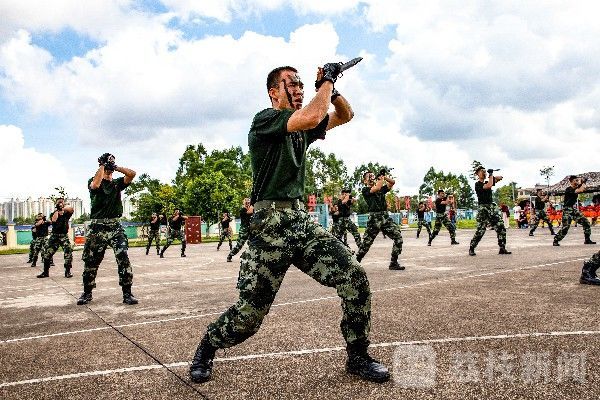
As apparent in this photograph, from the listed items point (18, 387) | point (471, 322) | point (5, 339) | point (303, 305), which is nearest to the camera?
point (18, 387)

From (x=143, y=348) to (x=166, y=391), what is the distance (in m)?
1.26

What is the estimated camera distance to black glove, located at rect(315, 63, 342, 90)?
282cm

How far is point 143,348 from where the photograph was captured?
4.12 metres

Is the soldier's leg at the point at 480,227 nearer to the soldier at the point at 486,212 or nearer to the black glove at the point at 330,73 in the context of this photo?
the soldier at the point at 486,212

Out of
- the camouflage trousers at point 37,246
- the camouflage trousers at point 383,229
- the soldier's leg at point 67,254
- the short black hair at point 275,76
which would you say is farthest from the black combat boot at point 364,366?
the camouflage trousers at point 37,246

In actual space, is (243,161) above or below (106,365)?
above

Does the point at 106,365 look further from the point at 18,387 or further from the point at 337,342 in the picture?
the point at 337,342

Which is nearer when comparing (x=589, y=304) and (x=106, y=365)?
(x=106, y=365)

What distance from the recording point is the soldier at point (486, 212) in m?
11.6

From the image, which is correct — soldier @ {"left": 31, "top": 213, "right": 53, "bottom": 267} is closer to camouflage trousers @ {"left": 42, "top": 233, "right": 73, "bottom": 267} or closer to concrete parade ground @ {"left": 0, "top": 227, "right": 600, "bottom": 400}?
camouflage trousers @ {"left": 42, "top": 233, "right": 73, "bottom": 267}

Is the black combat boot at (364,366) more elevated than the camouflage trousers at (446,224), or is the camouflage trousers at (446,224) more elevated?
the camouflage trousers at (446,224)

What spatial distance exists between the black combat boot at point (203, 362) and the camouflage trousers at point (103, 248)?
4.05m

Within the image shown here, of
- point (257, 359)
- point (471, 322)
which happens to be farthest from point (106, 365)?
point (471, 322)

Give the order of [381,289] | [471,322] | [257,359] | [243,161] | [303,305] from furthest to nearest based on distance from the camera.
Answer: [243,161], [381,289], [303,305], [471,322], [257,359]
